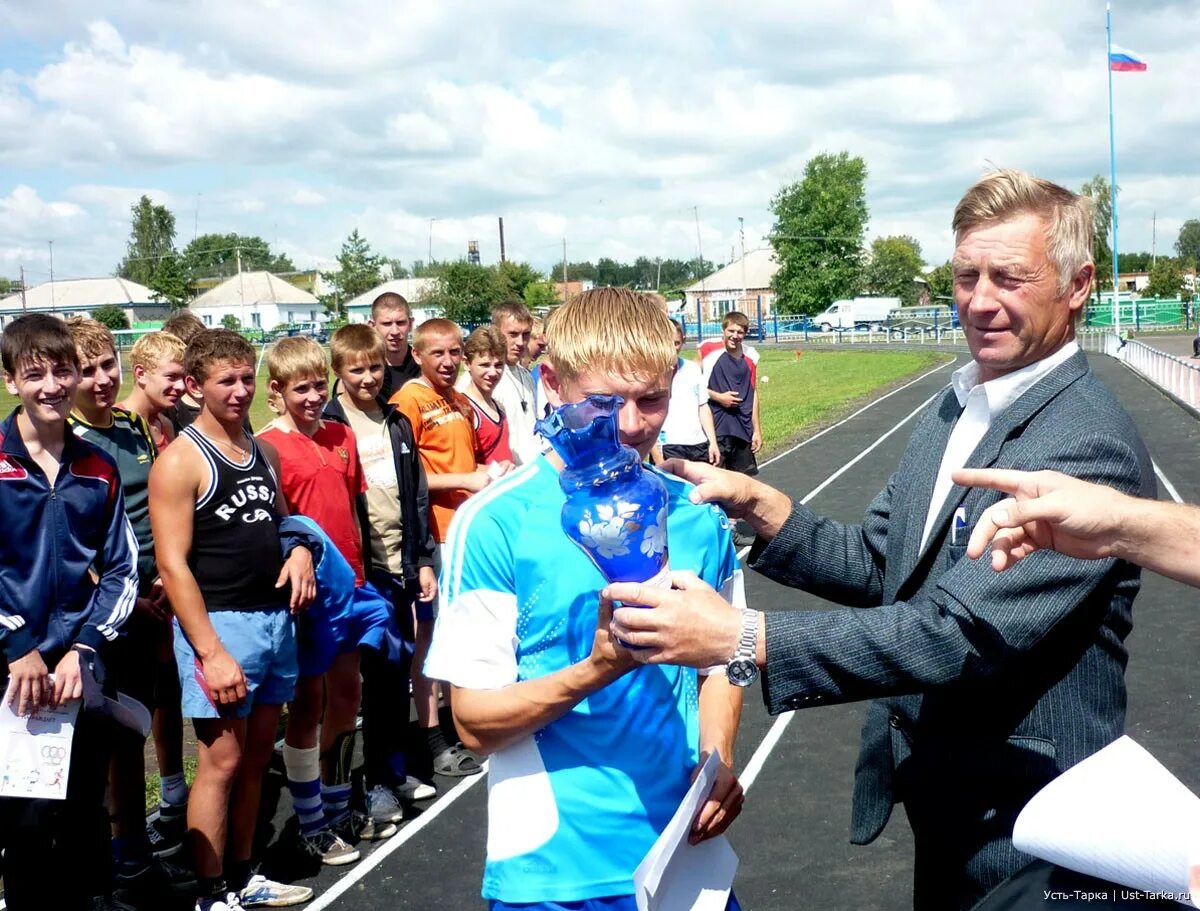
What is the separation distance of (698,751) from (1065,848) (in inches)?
42.0

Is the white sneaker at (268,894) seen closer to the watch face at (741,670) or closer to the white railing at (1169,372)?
the watch face at (741,670)

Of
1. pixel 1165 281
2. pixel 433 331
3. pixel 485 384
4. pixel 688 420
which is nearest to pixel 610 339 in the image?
pixel 433 331

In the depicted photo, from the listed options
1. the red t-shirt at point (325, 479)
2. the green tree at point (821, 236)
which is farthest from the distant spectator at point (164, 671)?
the green tree at point (821, 236)

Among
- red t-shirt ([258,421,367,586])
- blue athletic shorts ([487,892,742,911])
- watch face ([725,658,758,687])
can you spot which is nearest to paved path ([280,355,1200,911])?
red t-shirt ([258,421,367,586])

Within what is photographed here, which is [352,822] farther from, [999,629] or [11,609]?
[999,629]

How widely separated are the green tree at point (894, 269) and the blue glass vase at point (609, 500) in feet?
322

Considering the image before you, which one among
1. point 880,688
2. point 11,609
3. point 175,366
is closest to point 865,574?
point 880,688

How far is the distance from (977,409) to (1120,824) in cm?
135

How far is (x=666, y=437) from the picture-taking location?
32.3 ft

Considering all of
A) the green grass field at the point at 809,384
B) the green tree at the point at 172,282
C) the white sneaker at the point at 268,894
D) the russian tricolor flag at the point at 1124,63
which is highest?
the russian tricolor flag at the point at 1124,63

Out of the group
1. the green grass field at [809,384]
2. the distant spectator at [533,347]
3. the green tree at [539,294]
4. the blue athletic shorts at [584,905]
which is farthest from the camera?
the green tree at [539,294]

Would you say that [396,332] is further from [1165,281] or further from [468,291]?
[1165,281]

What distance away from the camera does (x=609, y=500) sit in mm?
1805

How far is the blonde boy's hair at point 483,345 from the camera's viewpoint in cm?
648
